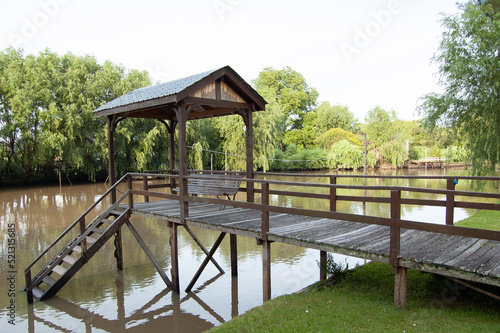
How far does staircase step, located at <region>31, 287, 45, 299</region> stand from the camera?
8114mm

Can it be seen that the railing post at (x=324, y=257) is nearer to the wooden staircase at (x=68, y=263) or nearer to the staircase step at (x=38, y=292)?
the wooden staircase at (x=68, y=263)

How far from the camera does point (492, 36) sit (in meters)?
13.9

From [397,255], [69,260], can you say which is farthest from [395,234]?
[69,260]

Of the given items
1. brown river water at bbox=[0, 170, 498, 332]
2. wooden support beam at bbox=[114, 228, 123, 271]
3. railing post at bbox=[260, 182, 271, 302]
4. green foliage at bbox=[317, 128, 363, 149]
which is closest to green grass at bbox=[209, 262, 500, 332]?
railing post at bbox=[260, 182, 271, 302]

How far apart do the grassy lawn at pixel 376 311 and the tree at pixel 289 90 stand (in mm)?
48511

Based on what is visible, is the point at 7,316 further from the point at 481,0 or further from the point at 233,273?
the point at 481,0

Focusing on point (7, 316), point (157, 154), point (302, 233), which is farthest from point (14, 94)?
point (302, 233)

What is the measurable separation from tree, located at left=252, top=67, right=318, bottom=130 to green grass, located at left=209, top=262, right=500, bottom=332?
159ft

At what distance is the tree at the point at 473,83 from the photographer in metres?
13.9

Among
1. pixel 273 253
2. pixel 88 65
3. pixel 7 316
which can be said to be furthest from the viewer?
pixel 88 65

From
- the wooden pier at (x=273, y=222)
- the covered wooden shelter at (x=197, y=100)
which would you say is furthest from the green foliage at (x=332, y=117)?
the covered wooden shelter at (x=197, y=100)

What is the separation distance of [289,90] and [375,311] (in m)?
51.8

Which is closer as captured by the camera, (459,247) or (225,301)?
(459,247)

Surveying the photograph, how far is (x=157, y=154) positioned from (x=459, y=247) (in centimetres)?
2795
